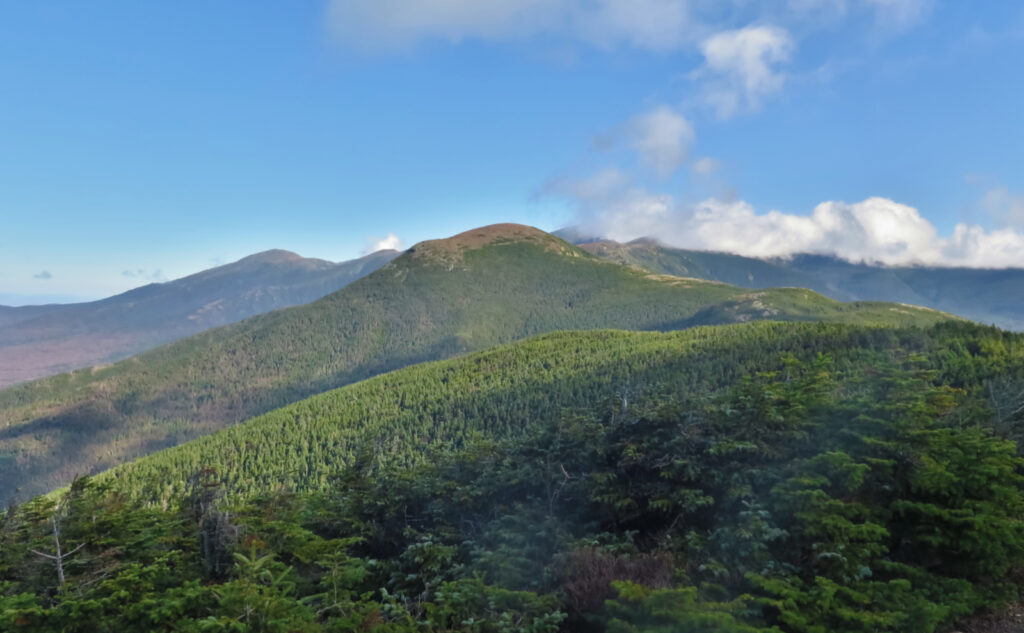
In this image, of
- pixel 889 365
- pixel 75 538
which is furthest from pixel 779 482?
pixel 75 538

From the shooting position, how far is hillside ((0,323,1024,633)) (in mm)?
14898

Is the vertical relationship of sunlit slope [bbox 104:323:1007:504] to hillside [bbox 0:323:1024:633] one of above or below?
below

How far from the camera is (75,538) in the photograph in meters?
20.3

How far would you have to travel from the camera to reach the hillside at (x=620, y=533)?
14898 millimetres

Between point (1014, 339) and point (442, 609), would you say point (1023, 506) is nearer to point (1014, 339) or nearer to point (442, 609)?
point (442, 609)

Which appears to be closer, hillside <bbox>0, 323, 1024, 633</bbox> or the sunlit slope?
hillside <bbox>0, 323, 1024, 633</bbox>

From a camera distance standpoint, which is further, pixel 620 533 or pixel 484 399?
pixel 484 399

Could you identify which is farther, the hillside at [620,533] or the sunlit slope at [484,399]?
the sunlit slope at [484,399]

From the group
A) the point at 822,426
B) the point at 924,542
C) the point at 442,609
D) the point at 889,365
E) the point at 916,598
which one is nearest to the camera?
the point at 916,598

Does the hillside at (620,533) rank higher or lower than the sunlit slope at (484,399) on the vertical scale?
higher

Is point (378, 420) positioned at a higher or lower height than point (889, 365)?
lower

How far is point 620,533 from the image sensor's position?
23281mm

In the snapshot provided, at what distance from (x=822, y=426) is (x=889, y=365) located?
619cm

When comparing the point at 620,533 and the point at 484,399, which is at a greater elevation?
the point at 620,533
